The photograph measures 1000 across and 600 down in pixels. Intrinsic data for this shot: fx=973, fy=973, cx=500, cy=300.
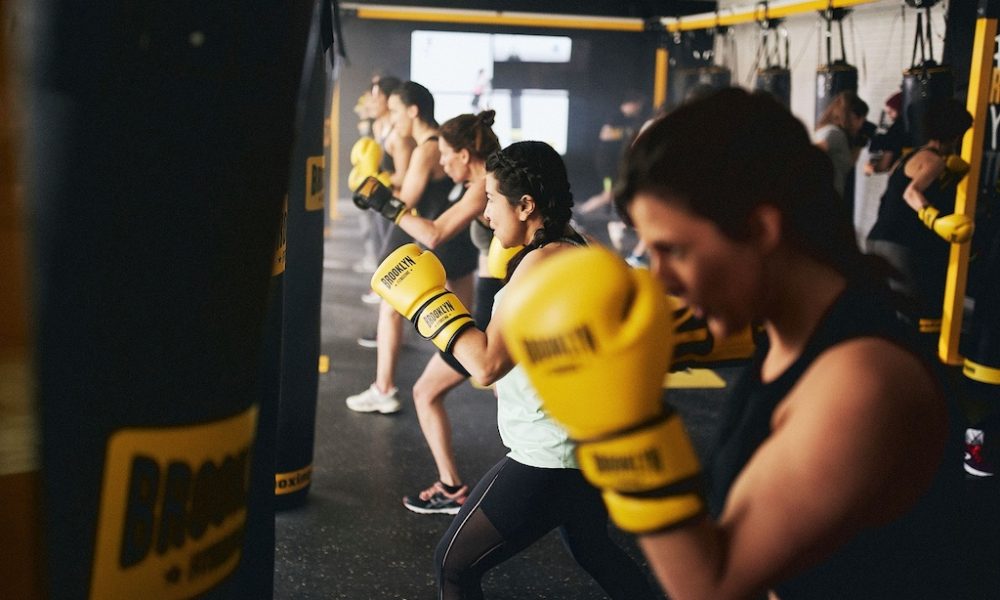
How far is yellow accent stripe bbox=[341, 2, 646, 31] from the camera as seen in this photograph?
11656mm

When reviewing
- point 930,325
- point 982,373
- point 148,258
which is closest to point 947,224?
point 930,325

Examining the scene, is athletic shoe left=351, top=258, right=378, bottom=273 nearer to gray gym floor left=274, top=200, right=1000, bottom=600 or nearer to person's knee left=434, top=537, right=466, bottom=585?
gray gym floor left=274, top=200, right=1000, bottom=600

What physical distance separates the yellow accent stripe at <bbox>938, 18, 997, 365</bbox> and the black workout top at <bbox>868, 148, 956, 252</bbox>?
212mm

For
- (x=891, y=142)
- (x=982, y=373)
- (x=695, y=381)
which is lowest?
(x=695, y=381)

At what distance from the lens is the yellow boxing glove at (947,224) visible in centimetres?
496

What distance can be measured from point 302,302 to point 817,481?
285 centimetres

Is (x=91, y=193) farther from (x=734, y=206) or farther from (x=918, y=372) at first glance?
(x=918, y=372)

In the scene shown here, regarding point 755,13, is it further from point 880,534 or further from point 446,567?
point 880,534

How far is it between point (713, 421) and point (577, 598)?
216 centimetres

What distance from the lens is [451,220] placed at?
4.36 metres

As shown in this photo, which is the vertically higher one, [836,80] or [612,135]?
[836,80]

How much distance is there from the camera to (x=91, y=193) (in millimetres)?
972

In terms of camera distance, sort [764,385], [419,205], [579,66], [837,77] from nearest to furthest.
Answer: [764,385] → [419,205] → [837,77] → [579,66]

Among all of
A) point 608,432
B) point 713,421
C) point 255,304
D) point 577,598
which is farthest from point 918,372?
point 713,421
